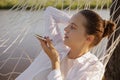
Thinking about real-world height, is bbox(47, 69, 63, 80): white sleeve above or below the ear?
below

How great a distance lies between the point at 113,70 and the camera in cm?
394

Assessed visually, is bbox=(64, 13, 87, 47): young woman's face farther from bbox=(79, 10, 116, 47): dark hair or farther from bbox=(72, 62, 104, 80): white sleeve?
bbox=(72, 62, 104, 80): white sleeve

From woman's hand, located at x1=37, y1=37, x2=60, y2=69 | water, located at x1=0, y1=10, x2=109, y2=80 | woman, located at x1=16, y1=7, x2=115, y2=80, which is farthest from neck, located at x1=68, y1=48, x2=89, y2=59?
water, located at x1=0, y1=10, x2=109, y2=80

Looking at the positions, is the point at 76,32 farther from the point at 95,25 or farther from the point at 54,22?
the point at 54,22

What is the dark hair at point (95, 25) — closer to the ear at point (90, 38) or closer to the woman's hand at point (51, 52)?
the ear at point (90, 38)

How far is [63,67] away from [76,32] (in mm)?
194

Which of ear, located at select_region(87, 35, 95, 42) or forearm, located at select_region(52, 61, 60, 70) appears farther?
Result: ear, located at select_region(87, 35, 95, 42)

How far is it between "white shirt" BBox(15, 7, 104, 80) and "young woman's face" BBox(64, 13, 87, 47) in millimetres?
85

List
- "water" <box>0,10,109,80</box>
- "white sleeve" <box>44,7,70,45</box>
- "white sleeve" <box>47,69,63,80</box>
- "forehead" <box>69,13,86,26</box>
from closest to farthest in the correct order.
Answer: "white sleeve" <box>47,69,63,80</box>, "forehead" <box>69,13,86,26</box>, "white sleeve" <box>44,7,70,45</box>, "water" <box>0,10,109,80</box>

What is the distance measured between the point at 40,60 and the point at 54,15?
314 millimetres

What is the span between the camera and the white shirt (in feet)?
7.12

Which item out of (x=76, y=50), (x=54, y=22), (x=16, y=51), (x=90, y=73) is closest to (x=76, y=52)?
(x=76, y=50)

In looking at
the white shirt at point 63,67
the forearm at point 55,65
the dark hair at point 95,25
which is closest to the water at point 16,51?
the white shirt at point 63,67

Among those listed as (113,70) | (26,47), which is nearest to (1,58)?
(26,47)
